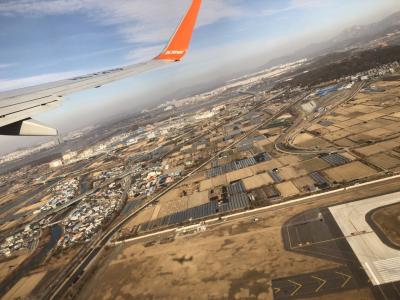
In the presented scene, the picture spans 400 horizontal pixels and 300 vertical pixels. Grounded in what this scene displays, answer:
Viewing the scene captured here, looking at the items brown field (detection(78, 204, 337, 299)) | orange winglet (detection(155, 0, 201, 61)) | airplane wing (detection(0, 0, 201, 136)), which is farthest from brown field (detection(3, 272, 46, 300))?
orange winglet (detection(155, 0, 201, 61))

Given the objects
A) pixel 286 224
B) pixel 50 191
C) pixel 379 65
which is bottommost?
pixel 50 191

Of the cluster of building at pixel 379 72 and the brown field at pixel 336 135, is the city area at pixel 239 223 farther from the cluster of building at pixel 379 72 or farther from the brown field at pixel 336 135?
the cluster of building at pixel 379 72

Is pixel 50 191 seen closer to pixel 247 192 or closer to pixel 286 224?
pixel 247 192

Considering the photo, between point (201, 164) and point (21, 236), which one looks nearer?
point (21, 236)

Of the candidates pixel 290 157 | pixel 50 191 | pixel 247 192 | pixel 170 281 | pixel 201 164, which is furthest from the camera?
pixel 50 191

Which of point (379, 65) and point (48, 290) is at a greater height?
point (379, 65)

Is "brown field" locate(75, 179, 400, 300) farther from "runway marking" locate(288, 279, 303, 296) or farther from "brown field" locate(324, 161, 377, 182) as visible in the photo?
→ "brown field" locate(324, 161, 377, 182)

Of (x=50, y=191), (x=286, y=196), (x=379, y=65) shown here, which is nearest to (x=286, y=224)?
(x=286, y=196)
